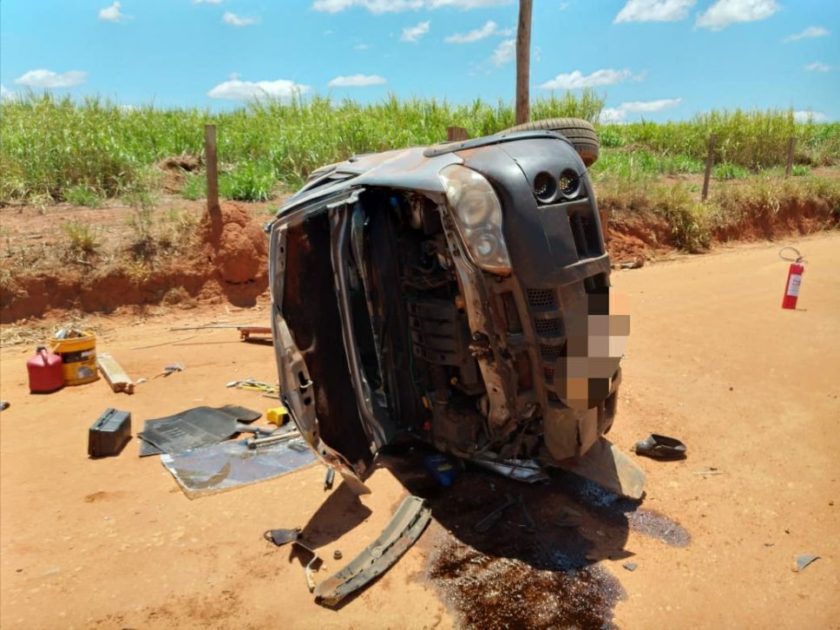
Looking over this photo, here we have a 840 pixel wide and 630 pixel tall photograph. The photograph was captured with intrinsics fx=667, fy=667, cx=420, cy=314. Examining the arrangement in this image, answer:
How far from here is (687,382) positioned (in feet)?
17.0

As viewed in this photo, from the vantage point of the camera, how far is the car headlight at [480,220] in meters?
2.83

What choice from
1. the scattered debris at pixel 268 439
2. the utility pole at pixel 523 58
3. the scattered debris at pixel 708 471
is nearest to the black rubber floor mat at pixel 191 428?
the scattered debris at pixel 268 439

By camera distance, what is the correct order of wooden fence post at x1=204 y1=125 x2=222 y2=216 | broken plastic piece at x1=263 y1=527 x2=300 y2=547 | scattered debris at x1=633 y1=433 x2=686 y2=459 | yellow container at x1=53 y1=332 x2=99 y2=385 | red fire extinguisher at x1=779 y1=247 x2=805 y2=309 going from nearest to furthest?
broken plastic piece at x1=263 y1=527 x2=300 y2=547
scattered debris at x1=633 y1=433 x2=686 y2=459
yellow container at x1=53 y1=332 x2=99 y2=385
red fire extinguisher at x1=779 y1=247 x2=805 y2=309
wooden fence post at x1=204 y1=125 x2=222 y2=216

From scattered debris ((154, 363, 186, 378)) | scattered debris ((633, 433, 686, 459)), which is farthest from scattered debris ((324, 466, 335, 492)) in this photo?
scattered debris ((154, 363, 186, 378))

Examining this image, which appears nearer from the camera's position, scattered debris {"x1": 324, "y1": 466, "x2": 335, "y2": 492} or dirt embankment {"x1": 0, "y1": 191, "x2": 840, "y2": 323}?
scattered debris {"x1": 324, "y1": 466, "x2": 335, "y2": 492}

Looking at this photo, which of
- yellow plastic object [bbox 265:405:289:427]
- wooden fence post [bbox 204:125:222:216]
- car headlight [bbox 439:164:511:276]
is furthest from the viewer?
wooden fence post [bbox 204:125:222:216]

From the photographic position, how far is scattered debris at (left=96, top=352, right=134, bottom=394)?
17.7ft

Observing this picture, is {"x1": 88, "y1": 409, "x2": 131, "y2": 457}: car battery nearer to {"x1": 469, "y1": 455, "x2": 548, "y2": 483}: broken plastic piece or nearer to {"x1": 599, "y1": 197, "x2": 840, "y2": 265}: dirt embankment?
{"x1": 469, "y1": 455, "x2": 548, "y2": 483}: broken plastic piece

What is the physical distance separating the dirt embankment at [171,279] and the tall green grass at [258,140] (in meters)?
1.67

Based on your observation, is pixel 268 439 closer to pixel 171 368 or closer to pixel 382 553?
pixel 382 553

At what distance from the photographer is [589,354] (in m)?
2.97

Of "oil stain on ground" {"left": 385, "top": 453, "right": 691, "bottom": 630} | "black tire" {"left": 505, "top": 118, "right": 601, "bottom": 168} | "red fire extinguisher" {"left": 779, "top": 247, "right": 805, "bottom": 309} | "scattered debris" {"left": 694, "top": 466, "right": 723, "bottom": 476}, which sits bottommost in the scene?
"oil stain on ground" {"left": 385, "top": 453, "right": 691, "bottom": 630}

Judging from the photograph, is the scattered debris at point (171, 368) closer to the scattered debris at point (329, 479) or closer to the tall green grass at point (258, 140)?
the scattered debris at point (329, 479)

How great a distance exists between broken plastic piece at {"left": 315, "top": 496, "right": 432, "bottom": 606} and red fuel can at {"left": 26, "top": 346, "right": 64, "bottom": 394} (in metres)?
3.52
